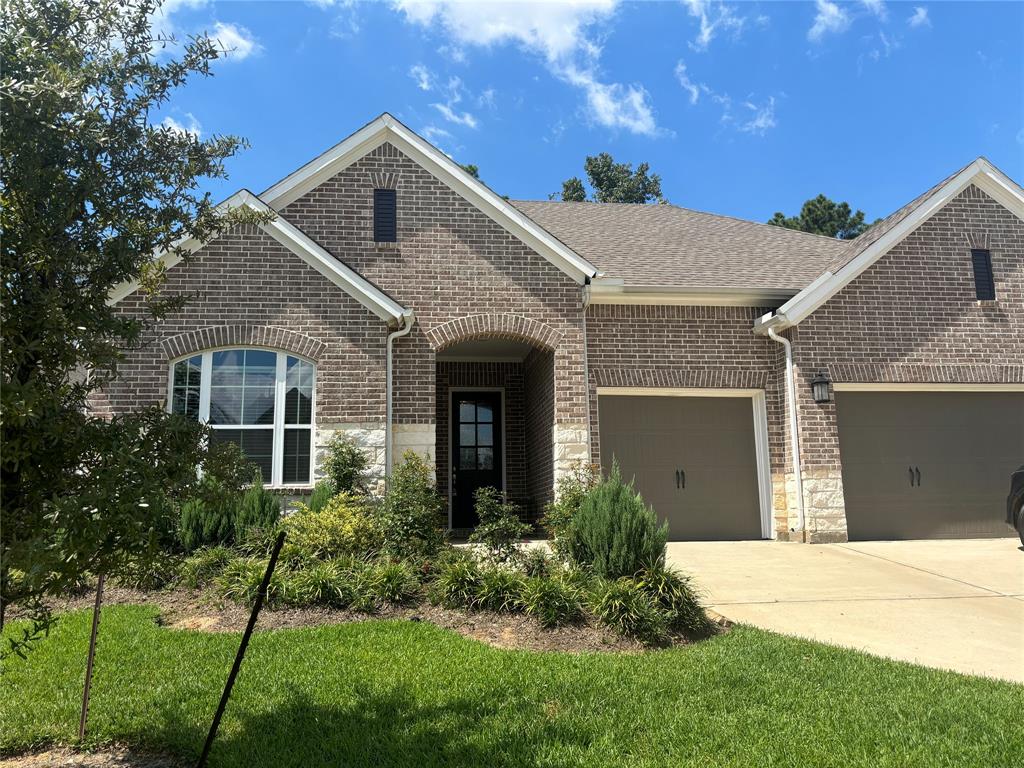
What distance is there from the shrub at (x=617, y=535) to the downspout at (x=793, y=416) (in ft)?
16.9

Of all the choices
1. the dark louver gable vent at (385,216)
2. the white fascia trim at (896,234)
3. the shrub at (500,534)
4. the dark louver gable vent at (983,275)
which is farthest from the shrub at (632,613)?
the dark louver gable vent at (983,275)

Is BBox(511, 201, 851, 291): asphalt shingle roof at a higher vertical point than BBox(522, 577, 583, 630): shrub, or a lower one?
higher

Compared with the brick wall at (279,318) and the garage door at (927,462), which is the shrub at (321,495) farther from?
the garage door at (927,462)

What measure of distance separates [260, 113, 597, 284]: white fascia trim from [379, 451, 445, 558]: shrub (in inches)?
170

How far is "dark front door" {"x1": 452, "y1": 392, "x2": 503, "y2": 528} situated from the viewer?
47.2 ft

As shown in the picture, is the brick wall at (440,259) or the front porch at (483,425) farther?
the front porch at (483,425)

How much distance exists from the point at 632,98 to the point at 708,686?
11335 mm

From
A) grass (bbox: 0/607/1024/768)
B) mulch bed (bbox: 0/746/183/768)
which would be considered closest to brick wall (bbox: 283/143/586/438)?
grass (bbox: 0/607/1024/768)

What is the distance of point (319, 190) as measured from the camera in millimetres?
11836

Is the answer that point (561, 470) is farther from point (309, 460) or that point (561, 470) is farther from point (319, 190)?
→ point (319, 190)

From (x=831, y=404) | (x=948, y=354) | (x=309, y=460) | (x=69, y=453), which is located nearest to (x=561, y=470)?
(x=309, y=460)

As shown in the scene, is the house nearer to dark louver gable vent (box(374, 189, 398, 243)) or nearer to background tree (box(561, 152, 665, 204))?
dark louver gable vent (box(374, 189, 398, 243))

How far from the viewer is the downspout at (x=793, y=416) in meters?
11.6

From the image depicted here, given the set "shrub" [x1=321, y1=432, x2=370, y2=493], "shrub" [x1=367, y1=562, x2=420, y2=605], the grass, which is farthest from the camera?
"shrub" [x1=321, y1=432, x2=370, y2=493]
